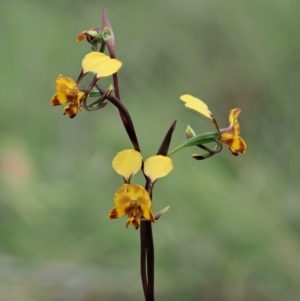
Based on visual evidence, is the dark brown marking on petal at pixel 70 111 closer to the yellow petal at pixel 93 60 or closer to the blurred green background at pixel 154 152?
the yellow petal at pixel 93 60

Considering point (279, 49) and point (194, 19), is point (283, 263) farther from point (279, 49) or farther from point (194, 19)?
point (194, 19)

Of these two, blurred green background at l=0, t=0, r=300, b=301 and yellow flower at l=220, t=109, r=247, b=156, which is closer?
yellow flower at l=220, t=109, r=247, b=156

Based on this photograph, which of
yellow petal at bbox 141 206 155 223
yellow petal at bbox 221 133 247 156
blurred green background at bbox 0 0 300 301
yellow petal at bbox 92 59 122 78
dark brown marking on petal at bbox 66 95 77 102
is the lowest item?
yellow petal at bbox 141 206 155 223

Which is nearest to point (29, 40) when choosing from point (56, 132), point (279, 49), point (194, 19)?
point (56, 132)

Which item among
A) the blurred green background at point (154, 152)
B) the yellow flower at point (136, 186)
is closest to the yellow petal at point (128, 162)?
the yellow flower at point (136, 186)

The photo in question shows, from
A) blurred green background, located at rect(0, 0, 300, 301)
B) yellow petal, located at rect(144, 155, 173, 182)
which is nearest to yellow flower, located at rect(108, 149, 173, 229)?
yellow petal, located at rect(144, 155, 173, 182)

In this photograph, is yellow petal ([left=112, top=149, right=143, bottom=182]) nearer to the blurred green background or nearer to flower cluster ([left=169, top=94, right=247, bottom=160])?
flower cluster ([left=169, top=94, right=247, bottom=160])
